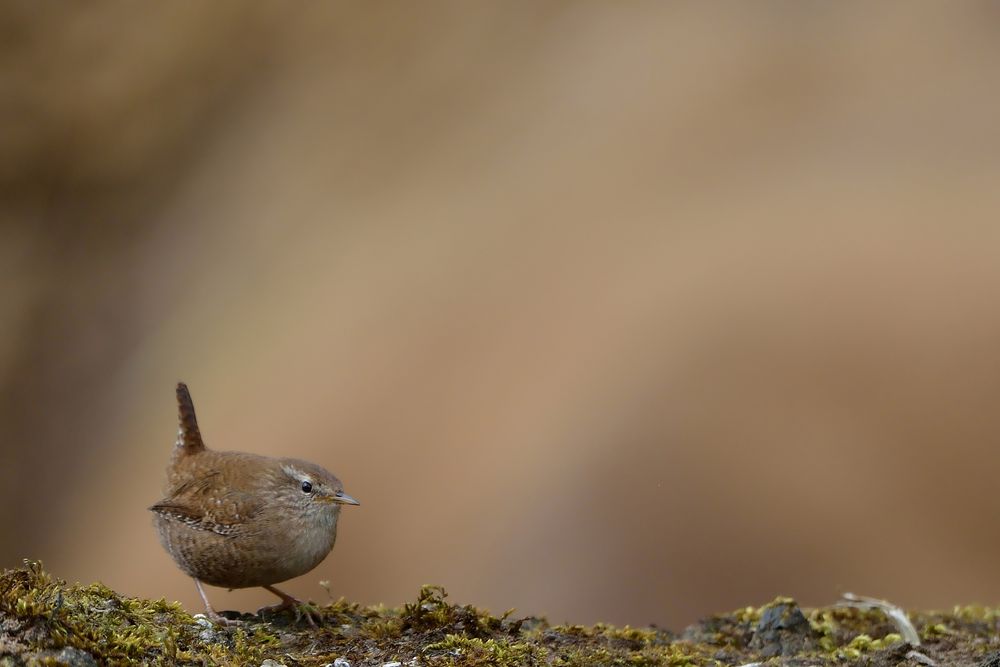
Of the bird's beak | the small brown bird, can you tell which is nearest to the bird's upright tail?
the small brown bird

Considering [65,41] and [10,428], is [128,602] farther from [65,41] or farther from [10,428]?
[65,41]

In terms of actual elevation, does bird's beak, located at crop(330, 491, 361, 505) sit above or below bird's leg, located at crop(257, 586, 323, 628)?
above

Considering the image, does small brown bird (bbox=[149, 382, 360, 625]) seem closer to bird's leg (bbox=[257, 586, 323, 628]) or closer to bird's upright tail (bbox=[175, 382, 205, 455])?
bird's leg (bbox=[257, 586, 323, 628])

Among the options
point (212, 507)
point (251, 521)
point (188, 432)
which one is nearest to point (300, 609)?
point (251, 521)

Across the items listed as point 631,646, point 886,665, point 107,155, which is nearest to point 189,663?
point 631,646

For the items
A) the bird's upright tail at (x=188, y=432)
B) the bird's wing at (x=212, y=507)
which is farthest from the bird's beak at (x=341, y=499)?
the bird's upright tail at (x=188, y=432)

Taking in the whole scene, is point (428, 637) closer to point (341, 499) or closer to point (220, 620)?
point (220, 620)
